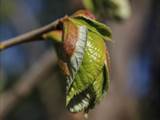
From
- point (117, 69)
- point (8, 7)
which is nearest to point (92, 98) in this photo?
point (117, 69)

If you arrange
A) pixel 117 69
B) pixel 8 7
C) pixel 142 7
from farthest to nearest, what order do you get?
1. pixel 8 7
2. pixel 142 7
3. pixel 117 69

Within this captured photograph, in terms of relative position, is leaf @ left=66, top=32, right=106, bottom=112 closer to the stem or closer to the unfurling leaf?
the unfurling leaf

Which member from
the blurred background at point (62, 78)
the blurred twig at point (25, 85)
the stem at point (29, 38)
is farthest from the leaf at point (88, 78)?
the blurred twig at point (25, 85)

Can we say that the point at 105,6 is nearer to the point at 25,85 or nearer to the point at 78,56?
the point at 78,56

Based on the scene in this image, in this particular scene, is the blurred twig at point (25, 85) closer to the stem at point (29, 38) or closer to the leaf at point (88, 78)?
the stem at point (29, 38)

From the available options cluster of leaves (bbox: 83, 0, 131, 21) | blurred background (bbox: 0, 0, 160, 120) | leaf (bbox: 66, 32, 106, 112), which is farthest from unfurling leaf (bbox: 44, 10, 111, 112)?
blurred background (bbox: 0, 0, 160, 120)

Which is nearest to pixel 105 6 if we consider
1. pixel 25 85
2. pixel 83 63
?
pixel 83 63

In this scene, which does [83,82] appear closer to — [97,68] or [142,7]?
[97,68]
